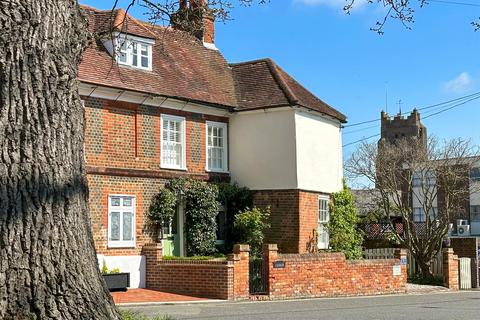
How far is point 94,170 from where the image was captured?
20.7 metres

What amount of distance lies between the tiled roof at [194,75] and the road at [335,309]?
7665mm

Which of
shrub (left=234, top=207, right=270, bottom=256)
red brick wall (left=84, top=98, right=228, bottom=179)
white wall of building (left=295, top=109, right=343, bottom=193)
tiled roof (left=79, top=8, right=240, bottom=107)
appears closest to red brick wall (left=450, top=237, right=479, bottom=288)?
white wall of building (left=295, top=109, right=343, bottom=193)

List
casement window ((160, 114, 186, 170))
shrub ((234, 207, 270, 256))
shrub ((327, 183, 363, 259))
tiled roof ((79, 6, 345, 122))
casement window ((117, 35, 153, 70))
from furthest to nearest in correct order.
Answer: shrub ((327, 183, 363, 259))
shrub ((234, 207, 270, 256))
casement window ((160, 114, 186, 170))
casement window ((117, 35, 153, 70))
tiled roof ((79, 6, 345, 122))

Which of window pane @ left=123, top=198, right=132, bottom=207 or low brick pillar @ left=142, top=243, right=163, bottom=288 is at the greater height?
window pane @ left=123, top=198, right=132, bottom=207

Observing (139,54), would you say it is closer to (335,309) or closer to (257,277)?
(257,277)

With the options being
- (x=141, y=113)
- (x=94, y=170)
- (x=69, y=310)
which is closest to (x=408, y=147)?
(x=141, y=113)

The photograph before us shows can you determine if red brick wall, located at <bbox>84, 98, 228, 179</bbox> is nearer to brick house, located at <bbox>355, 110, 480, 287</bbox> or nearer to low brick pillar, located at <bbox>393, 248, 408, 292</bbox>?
low brick pillar, located at <bbox>393, 248, 408, 292</bbox>

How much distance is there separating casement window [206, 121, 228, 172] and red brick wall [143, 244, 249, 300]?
5559 mm

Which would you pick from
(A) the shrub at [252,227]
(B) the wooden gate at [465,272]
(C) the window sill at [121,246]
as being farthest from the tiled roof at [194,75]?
(B) the wooden gate at [465,272]

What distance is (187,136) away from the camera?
2392 cm

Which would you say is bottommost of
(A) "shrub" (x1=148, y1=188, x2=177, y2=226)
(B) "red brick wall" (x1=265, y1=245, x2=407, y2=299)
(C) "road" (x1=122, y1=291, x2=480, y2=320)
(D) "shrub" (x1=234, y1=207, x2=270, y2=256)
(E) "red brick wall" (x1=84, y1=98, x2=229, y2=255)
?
(C) "road" (x1=122, y1=291, x2=480, y2=320)

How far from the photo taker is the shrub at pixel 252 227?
2370 cm

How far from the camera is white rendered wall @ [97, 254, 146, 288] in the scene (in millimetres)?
20859

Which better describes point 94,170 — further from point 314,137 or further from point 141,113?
point 314,137
